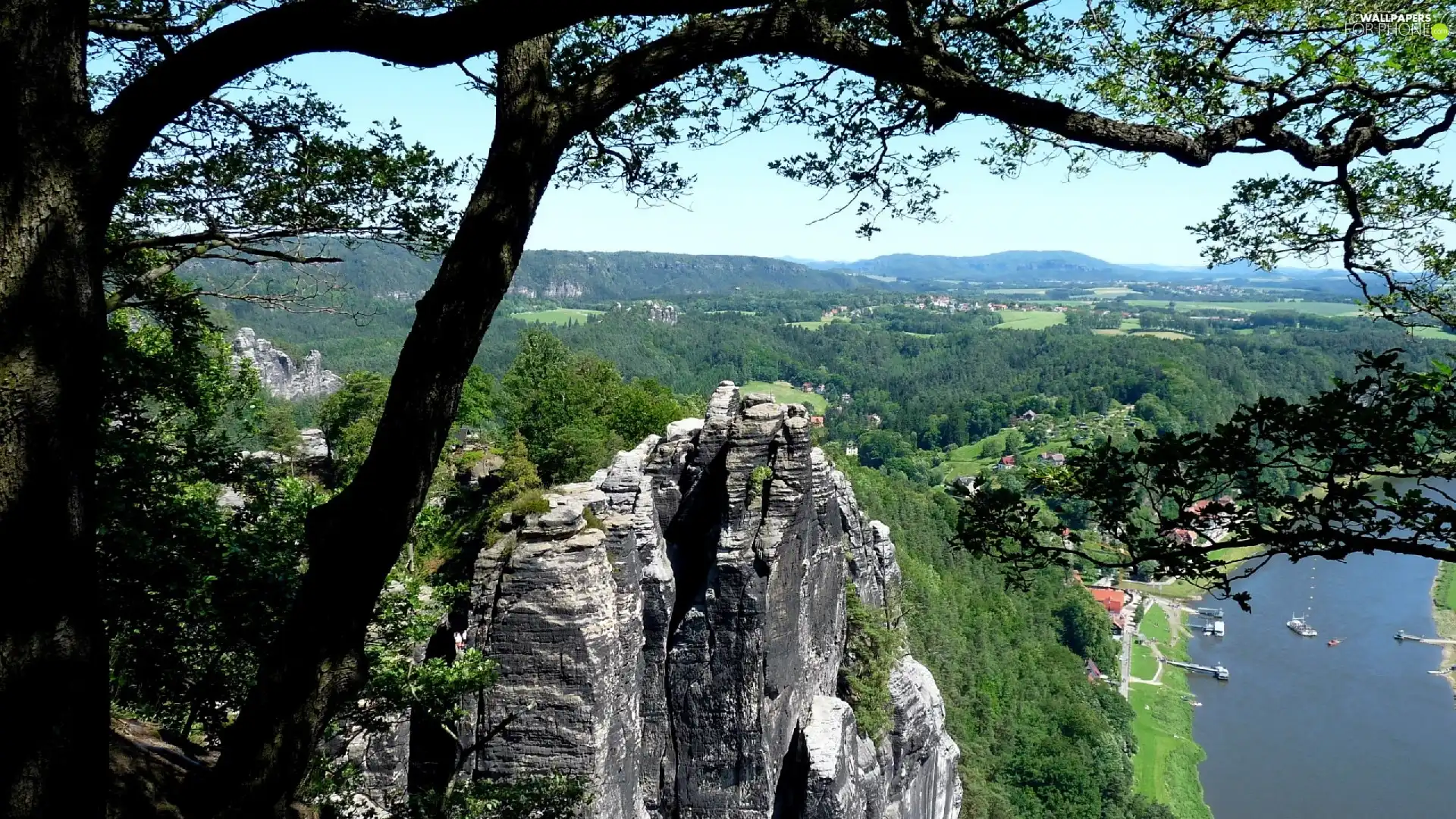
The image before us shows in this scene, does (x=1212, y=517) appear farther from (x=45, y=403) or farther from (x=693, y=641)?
(x=693, y=641)

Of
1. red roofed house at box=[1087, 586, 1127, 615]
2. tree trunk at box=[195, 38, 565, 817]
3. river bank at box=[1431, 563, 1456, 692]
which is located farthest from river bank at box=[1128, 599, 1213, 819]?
tree trunk at box=[195, 38, 565, 817]

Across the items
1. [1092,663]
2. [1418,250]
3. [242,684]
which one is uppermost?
[1418,250]

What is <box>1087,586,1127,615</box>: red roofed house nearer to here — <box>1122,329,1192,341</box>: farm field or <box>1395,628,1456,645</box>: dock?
<box>1395,628,1456,645</box>: dock

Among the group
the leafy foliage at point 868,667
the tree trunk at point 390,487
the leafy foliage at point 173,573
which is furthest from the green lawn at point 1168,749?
the tree trunk at point 390,487

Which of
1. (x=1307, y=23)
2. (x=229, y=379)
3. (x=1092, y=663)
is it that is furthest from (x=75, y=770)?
(x=1092, y=663)

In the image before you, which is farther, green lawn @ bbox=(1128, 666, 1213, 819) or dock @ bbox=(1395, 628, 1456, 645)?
dock @ bbox=(1395, 628, 1456, 645)

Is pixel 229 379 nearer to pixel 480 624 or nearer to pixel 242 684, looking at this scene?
pixel 480 624
